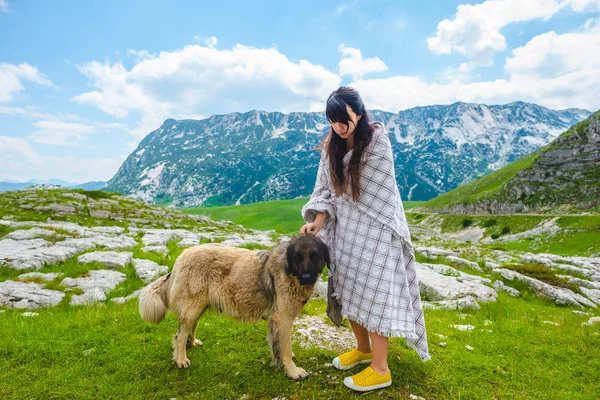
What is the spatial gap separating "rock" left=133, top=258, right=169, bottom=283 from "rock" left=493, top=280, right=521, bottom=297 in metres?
14.8

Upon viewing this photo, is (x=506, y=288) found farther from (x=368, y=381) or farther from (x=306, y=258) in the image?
(x=306, y=258)

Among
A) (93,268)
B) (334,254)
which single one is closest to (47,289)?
(93,268)

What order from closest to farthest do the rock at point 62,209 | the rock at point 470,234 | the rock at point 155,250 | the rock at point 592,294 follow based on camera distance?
the rock at point 592,294 < the rock at point 155,250 < the rock at point 62,209 < the rock at point 470,234

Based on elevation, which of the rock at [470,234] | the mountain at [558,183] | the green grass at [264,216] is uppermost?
the mountain at [558,183]

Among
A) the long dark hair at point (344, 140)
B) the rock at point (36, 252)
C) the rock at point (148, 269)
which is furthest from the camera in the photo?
the rock at point (36, 252)

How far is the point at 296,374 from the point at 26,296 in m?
9.03

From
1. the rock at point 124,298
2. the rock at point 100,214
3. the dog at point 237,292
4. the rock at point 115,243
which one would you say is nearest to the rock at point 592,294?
the dog at point 237,292

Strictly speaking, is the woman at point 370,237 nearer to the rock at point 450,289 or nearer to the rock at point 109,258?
the rock at point 450,289

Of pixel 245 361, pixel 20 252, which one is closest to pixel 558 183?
pixel 245 361

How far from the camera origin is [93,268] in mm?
11797

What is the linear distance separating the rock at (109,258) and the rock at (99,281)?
28.2 inches

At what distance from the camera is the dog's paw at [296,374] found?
545 centimetres

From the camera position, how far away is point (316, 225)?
5516 millimetres

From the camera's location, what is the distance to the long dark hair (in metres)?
4.91
